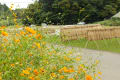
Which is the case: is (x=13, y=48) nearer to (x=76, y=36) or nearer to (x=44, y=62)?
(x=44, y=62)

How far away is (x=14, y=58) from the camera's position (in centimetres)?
246

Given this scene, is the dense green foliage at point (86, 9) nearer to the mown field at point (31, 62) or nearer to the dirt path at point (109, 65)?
the dirt path at point (109, 65)

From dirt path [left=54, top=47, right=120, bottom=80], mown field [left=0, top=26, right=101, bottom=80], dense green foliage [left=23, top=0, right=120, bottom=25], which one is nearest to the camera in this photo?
mown field [left=0, top=26, right=101, bottom=80]

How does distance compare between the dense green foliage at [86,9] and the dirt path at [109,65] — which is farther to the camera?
the dense green foliage at [86,9]

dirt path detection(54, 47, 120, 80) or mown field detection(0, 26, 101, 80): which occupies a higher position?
mown field detection(0, 26, 101, 80)

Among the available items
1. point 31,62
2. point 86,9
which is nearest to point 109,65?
point 31,62

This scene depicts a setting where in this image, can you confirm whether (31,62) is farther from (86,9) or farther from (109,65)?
(86,9)

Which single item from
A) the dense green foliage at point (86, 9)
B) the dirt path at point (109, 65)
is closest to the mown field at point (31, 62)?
the dirt path at point (109, 65)

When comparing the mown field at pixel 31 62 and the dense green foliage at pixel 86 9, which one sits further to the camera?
the dense green foliage at pixel 86 9

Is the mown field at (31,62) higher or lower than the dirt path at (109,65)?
higher

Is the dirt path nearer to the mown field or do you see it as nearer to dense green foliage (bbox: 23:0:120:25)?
the mown field

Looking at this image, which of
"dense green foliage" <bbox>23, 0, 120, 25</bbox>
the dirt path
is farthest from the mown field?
"dense green foliage" <bbox>23, 0, 120, 25</bbox>

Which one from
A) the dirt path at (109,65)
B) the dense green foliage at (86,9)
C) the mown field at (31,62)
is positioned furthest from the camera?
the dense green foliage at (86,9)

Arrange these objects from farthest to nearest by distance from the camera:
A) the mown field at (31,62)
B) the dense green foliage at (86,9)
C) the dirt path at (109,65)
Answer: the dense green foliage at (86,9), the dirt path at (109,65), the mown field at (31,62)
